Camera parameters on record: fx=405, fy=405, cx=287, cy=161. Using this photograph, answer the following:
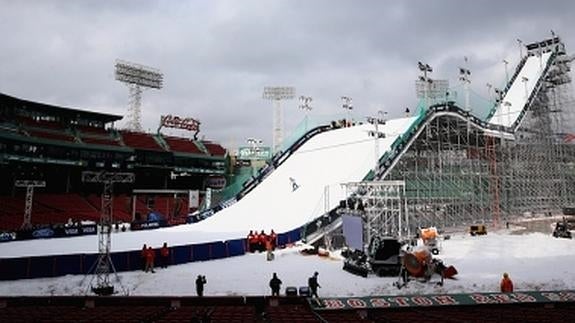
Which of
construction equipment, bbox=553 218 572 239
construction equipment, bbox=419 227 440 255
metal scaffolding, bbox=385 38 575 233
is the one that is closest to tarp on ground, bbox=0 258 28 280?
construction equipment, bbox=419 227 440 255

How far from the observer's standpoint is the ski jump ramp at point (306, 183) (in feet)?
91.9

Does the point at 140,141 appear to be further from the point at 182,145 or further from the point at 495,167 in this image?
the point at 495,167

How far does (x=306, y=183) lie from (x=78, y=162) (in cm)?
3104

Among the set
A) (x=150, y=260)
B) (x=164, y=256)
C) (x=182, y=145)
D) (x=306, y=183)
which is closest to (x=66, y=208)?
(x=182, y=145)

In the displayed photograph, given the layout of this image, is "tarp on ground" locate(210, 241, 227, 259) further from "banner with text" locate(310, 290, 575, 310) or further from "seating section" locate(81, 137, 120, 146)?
"seating section" locate(81, 137, 120, 146)

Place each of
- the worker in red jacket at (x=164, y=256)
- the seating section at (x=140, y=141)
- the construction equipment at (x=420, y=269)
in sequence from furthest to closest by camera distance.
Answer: the seating section at (x=140, y=141), the worker in red jacket at (x=164, y=256), the construction equipment at (x=420, y=269)

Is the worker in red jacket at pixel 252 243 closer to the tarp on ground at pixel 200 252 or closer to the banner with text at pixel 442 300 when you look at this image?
the tarp on ground at pixel 200 252

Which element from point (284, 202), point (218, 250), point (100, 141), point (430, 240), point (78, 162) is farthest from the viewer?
point (100, 141)

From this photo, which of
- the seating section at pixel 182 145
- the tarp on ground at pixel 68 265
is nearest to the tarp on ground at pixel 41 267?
the tarp on ground at pixel 68 265

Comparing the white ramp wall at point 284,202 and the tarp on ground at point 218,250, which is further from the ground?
the white ramp wall at point 284,202

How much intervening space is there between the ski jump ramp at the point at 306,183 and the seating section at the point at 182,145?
1049 inches

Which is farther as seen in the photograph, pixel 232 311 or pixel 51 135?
pixel 51 135

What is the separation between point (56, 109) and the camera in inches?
2147

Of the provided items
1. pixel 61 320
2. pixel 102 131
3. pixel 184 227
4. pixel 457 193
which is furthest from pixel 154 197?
pixel 61 320
